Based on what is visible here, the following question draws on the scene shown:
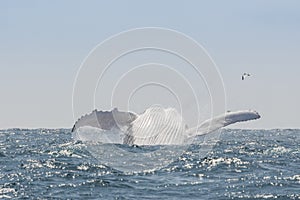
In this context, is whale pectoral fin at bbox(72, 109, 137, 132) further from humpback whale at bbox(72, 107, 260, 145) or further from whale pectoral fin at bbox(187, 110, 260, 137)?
whale pectoral fin at bbox(187, 110, 260, 137)

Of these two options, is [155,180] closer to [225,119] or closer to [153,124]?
[225,119]

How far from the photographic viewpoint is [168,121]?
33.5 meters

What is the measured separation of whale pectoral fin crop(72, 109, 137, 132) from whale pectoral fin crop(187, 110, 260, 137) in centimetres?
448

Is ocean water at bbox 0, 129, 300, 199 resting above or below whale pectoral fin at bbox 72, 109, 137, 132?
below

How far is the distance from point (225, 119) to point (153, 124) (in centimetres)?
510

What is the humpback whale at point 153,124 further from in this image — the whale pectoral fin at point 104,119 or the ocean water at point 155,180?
the ocean water at point 155,180

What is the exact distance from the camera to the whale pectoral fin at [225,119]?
2951cm

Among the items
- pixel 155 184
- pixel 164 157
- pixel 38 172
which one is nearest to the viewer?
pixel 155 184

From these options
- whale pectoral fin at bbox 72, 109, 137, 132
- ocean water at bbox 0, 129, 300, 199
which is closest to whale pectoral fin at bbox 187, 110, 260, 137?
ocean water at bbox 0, 129, 300, 199

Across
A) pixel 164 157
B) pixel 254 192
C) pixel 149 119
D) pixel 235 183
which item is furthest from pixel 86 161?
pixel 254 192

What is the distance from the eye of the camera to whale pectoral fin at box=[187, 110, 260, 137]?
29.5 meters

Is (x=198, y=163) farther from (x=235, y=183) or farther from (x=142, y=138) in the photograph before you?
(x=142, y=138)

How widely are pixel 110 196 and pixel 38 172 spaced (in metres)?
6.59

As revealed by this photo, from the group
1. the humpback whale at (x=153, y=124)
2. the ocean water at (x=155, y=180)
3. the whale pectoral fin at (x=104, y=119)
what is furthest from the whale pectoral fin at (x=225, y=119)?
the whale pectoral fin at (x=104, y=119)
